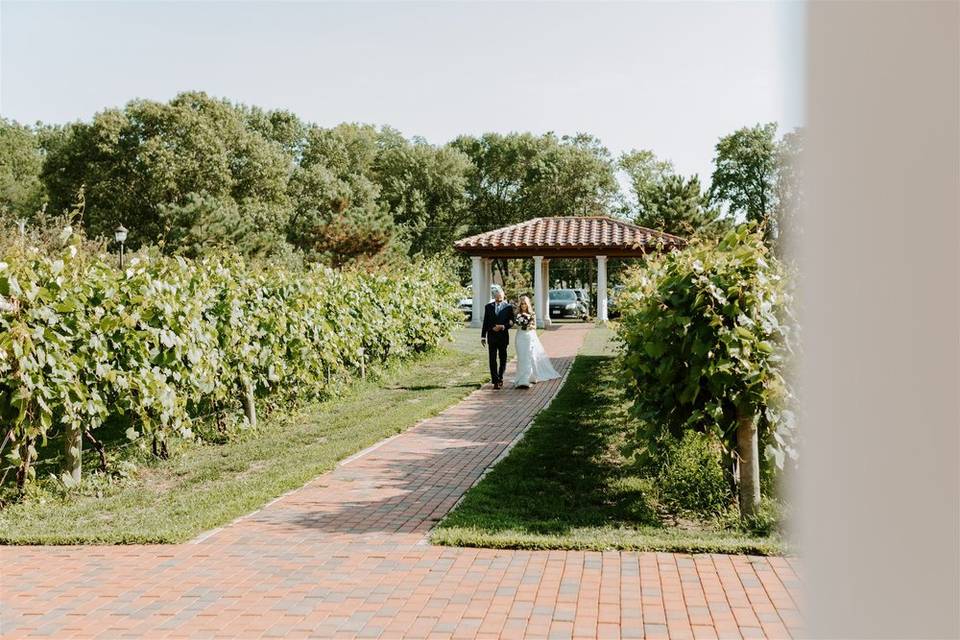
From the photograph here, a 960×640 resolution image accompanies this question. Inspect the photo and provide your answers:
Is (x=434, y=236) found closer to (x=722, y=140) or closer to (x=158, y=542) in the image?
(x=722, y=140)

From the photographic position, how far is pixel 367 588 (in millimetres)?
4797

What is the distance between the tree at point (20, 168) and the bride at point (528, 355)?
1707 inches

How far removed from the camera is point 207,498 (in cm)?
731

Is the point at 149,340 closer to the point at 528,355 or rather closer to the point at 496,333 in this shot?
the point at 496,333

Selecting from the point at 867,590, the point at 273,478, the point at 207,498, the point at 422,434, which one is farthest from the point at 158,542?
the point at 867,590

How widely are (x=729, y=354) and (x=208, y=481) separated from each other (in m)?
5.10

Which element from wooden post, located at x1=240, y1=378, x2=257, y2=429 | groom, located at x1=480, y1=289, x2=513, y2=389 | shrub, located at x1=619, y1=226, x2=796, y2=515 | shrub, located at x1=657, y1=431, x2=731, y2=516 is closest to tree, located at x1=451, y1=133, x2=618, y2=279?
groom, located at x1=480, y1=289, x2=513, y2=389

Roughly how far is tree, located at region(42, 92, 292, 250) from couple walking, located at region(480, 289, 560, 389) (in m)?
32.6

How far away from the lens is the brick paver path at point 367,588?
13.7ft

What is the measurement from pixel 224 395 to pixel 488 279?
23076 millimetres

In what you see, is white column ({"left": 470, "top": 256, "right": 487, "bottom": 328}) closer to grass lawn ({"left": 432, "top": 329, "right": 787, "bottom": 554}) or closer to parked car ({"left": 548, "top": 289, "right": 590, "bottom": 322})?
parked car ({"left": 548, "top": 289, "right": 590, "bottom": 322})

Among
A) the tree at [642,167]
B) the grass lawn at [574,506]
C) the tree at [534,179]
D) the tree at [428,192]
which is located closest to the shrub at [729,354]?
the grass lawn at [574,506]

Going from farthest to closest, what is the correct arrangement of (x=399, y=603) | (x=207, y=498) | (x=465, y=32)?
1. (x=207, y=498)
2. (x=399, y=603)
3. (x=465, y=32)

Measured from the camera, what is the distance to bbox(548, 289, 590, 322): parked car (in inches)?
1553
